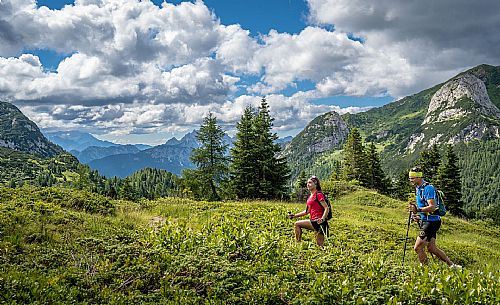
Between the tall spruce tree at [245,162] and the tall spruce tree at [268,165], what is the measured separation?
584 millimetres

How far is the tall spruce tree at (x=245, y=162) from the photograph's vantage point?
37750 mm

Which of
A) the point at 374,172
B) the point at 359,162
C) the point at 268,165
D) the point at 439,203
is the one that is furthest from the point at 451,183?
the point at 439,203

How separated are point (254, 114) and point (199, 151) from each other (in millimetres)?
8423

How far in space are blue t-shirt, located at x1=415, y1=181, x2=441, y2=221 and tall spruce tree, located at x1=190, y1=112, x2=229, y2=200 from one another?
33.4 m

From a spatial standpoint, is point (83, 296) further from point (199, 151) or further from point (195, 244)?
point (199, 151)

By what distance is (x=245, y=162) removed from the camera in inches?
1490

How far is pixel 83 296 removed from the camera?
5.87 metres

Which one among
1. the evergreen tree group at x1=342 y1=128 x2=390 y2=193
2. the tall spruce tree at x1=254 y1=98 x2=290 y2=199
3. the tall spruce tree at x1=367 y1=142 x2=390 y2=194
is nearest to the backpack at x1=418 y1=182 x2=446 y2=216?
the tall spruce tree at x1=254 y1=98 x2=290 y2=199

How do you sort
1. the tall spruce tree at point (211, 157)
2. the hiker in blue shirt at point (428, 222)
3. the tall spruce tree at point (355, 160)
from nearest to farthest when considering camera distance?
the hiker in blue shirt at point (428, 222) → the tall spruce tree at point (211, 157) → the tall spruce tree at point (355, 160)

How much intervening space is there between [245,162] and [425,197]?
95.3 ft

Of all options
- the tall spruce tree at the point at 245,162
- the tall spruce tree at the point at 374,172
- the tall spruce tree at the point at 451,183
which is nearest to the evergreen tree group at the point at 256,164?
the tall spruce tree at the point at 245,162

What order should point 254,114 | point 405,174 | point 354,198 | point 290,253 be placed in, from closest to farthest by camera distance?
point 290,253 < point 354,198 < point 254,114 < point 405,174

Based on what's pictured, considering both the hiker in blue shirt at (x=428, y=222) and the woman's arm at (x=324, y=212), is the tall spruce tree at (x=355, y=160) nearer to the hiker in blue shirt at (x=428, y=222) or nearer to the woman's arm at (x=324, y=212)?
the woman's arm at (x=324, y=212)

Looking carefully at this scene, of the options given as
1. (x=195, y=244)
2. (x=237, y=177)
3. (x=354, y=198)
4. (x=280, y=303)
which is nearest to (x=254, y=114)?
(x=237, y=177)
